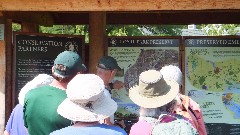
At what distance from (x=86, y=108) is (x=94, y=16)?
150 inches

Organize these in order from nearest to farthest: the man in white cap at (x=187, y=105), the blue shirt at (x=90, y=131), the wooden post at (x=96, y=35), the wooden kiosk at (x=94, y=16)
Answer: the blue shirt at (x=90, y=131)
the man in white cap at (x=187, y=105)
the wooden kiosk at (x=94, y=16)
the wooden post at (x=96, y=35)

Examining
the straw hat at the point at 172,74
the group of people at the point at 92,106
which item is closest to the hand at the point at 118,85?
the group of people at the point at 92,106

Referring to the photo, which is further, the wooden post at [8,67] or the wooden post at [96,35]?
the wooden post at [96,35]

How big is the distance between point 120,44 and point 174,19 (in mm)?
1350

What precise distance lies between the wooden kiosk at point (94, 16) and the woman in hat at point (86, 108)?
232 centimetres

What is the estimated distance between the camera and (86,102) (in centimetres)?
292

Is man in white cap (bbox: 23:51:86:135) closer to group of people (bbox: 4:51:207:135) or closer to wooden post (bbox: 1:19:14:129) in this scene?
group of people (bbox: 4:51:207:135)

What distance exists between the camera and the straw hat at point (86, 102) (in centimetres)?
288

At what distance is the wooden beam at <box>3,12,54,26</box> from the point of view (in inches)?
249

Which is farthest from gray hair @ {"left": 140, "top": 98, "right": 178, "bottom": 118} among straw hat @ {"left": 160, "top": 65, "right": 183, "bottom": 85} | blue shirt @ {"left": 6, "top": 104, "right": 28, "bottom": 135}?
blue shirt @ {"left": 6, "top": 104, "right": 28, "bottom": 135}

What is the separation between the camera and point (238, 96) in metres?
6.85

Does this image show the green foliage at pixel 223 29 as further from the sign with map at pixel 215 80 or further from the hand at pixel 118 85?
the hand at pixel 118 85

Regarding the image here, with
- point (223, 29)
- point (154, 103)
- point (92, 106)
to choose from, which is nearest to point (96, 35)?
point (154, 103)

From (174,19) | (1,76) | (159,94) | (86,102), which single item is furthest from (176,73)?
(174,19)
